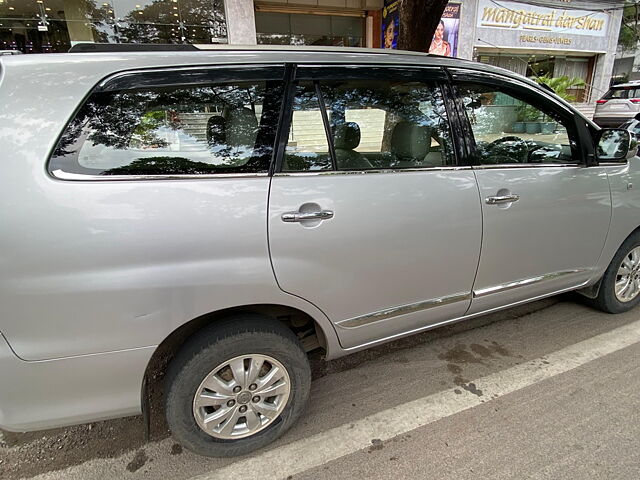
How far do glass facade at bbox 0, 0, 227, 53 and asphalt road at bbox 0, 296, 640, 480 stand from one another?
8.87m

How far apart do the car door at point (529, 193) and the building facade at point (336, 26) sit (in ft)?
17.0

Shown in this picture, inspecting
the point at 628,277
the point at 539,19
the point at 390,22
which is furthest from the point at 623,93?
the point at 628,277

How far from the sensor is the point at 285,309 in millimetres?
1916

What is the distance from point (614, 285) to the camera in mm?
3082

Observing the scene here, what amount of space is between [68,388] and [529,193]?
99.1 inches

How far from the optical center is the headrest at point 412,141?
7.35 ft

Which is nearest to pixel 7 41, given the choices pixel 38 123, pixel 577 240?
pixel 38 123

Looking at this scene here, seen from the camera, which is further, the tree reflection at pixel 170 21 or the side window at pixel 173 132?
the tree reflection at pixel 170 21

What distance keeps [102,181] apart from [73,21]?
913 centimetres

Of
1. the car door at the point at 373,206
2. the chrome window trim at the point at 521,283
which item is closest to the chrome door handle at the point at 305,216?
the car door at the point at 373,206

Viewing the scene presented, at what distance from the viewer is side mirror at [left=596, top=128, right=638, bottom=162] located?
8.80 feet

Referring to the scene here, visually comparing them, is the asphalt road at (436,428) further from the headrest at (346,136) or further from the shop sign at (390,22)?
the shop sign at (390,22)

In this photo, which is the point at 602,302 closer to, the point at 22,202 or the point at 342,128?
the point at 342,128

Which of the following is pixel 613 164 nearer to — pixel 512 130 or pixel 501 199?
pixel 512 130
